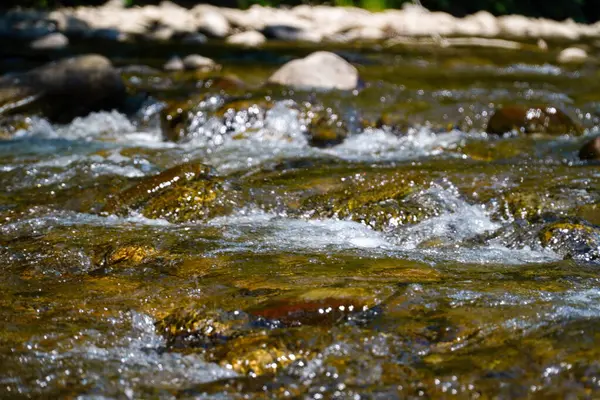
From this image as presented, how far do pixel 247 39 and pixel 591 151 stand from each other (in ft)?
29.0

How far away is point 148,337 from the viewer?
299cm

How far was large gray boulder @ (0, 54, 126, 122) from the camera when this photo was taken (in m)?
7.83

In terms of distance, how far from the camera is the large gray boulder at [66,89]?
25.7 ft

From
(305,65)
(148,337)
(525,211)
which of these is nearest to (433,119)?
(305,65)

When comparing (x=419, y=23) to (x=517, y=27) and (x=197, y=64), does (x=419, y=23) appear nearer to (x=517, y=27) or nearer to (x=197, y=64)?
(x=517, y=27)

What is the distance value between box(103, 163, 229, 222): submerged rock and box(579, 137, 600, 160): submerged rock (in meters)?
3.20

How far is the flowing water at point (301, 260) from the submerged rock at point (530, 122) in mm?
197

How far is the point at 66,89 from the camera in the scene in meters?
7.97

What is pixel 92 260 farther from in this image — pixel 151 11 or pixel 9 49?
pixel 151 11

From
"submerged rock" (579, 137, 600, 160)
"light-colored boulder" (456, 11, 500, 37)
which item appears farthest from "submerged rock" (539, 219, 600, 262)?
"light-colored boulder" (456, 11, 500, 37)

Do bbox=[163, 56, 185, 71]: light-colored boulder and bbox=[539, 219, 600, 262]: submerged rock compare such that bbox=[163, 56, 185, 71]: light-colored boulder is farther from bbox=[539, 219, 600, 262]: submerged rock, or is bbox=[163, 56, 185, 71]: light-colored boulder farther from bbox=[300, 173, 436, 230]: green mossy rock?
bbox=[539, 219, 600, 262]: submerged rock

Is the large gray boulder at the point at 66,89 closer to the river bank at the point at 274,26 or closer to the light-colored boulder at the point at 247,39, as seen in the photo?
the river bank at the point at 274,26

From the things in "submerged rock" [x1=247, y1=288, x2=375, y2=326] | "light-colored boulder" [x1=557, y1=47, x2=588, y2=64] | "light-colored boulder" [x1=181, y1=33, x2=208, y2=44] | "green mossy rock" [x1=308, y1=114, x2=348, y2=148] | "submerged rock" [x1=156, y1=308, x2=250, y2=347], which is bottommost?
"green mossy rock" [x1=308, y1=114, x2=348, y2=148]

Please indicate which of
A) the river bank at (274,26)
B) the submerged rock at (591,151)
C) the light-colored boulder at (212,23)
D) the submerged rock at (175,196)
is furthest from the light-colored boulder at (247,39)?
the submerged rock at (175,196)
